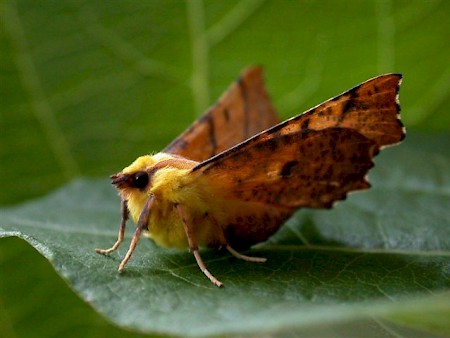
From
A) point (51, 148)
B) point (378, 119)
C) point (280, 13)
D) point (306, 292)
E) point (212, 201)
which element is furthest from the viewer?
point (51, 148)

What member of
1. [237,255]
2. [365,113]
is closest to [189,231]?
[237,255]

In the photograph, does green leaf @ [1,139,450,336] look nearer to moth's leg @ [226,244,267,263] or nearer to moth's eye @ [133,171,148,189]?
moth's leg @ [226,244,267,263]

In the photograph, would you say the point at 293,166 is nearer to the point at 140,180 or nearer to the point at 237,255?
the point at 237,255

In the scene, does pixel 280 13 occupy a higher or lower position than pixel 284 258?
higher

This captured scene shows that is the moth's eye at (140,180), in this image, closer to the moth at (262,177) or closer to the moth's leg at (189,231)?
the moth at (262,177)

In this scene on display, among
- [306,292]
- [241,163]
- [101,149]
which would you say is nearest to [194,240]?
[241,163]

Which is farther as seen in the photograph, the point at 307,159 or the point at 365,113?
the point at 307,159

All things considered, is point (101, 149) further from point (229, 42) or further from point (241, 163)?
point (241, 163)
